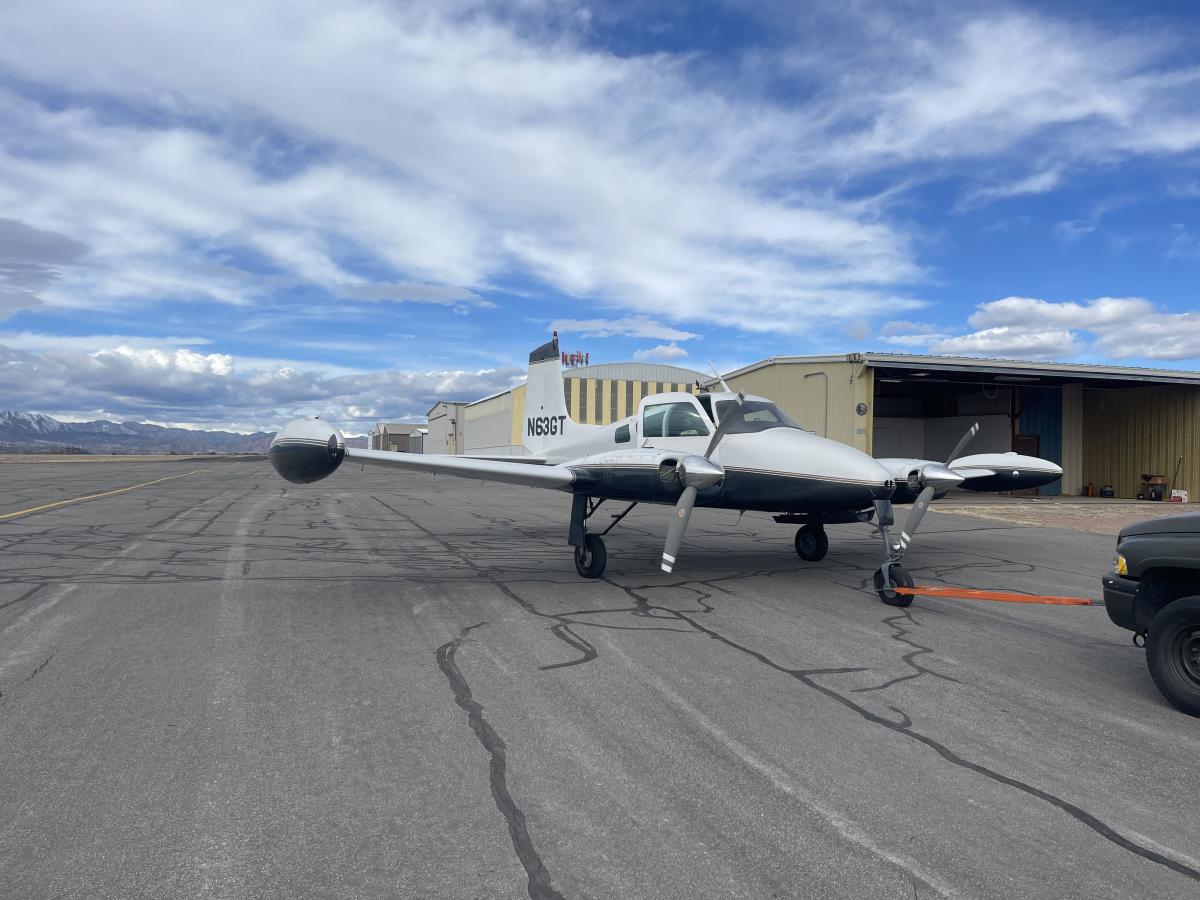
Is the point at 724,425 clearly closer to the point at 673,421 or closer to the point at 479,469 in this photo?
the point at 673,421

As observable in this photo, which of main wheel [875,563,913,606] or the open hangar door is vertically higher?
the open hangar door

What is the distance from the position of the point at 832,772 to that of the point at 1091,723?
2.14m

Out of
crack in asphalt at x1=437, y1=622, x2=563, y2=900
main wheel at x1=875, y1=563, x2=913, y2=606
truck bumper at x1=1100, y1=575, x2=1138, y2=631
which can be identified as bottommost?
crack in asphalt at x1=437, y1=622, x2=563, y2=900

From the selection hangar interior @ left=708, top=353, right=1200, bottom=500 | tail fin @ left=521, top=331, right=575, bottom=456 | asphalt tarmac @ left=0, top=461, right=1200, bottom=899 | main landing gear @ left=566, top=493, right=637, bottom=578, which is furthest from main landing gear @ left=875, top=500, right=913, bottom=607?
hangar interior @ left=708, top=353, right=1200, bottom=500

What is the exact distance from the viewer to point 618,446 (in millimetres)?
11758

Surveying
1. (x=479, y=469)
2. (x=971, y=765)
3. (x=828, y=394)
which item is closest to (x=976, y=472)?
(x=479, y=469)

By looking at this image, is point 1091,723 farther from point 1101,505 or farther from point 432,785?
point 1101,505

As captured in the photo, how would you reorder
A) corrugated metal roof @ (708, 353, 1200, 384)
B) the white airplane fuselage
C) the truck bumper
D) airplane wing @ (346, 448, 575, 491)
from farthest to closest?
1. corrugated metal roof @ (708, 353, 1200, 384)
2. airplane wing @ (346, 448, 575, 491)
3. the white airplane fuselage
4. the truck bumper

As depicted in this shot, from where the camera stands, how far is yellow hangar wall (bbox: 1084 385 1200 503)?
1132 inches

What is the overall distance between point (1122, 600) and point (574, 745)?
430 cm

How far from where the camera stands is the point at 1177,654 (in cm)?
497

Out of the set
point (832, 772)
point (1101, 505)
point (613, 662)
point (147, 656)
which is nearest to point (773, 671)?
point (613, 662)

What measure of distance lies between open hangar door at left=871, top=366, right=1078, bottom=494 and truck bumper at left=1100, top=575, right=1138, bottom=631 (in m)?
22.1

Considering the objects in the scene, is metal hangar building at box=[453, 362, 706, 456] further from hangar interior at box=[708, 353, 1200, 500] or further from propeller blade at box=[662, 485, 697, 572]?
propeller blade at box=[662, 485, 697, 572]
